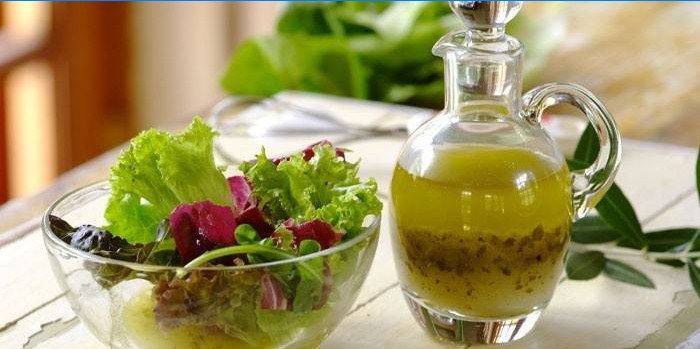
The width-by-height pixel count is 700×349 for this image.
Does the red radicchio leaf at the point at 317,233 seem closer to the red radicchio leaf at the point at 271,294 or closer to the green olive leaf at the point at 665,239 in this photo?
the red radicchio leaf at the point at 271,294

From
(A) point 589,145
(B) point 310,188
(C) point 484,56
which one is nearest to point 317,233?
(B) point 310,188

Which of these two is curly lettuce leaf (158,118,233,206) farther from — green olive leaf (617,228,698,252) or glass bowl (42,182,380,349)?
green olive leaf (617,228,698,252)

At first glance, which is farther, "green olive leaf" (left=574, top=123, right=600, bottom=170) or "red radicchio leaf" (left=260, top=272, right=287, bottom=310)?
"green olive leaf" (left=574, top=123, right=600, bottom=170)

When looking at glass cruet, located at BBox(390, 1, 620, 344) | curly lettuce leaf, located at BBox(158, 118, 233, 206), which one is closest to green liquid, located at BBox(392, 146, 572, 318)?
glass cruet, located at BBox(390, 1, 620, 344)

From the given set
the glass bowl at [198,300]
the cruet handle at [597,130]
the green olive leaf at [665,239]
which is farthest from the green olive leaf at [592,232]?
the glass bowl at [198,300]

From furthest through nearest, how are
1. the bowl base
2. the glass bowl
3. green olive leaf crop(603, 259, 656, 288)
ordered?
green olive leaf crop(603, 259, 656, 288)
the bowl base
the glass bowl

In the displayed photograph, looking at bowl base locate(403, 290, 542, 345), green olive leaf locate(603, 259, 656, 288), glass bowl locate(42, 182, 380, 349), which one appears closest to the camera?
glass bowl locate(42, 182, 380, 349)
